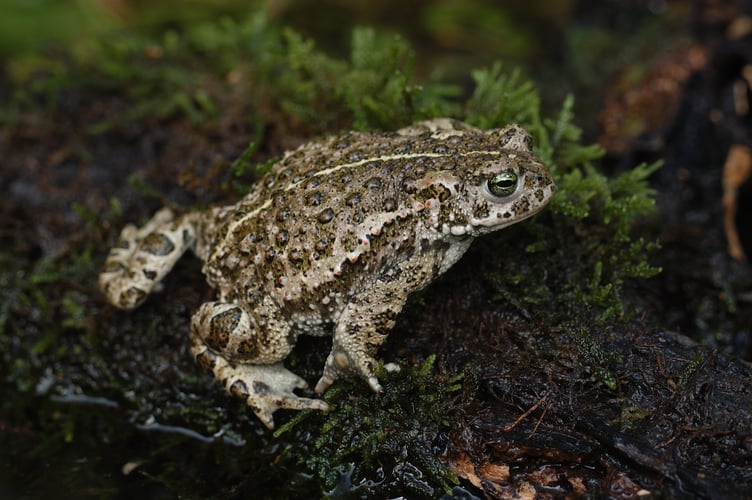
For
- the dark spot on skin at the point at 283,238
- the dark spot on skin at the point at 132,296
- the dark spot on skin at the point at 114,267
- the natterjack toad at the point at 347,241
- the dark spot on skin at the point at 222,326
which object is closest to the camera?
the natterjack toad at the point at 347,241

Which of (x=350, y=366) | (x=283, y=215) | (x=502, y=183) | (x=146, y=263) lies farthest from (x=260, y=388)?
(x=502, y=183)

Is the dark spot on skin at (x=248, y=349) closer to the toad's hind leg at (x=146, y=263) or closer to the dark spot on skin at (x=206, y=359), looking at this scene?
the dark spot on skin at (x=206, y=359)

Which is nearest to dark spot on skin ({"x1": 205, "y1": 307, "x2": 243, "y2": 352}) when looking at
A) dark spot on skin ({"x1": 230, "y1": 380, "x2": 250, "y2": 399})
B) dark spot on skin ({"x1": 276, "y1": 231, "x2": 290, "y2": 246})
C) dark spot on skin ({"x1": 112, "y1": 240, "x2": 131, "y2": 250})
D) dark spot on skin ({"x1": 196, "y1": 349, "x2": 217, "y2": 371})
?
dark spot on skin ({"x1": 196, "y1": 349, "x2": 217, "y2": 371})

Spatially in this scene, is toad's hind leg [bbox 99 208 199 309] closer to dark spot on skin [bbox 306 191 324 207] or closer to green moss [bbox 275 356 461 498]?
dark spot on skin [bbox 306 191 324 207]

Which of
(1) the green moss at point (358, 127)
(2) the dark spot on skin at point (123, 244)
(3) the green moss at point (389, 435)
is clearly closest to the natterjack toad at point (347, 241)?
(3) the green moss at point (389, 435)

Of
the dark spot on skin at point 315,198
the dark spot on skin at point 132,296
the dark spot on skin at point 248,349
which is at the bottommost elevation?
the dark spot on skin at point 248,349

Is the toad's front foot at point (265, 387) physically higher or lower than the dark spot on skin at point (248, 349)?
lower
